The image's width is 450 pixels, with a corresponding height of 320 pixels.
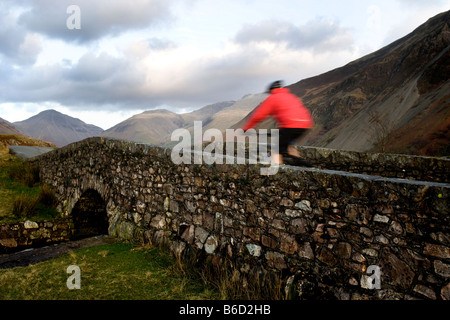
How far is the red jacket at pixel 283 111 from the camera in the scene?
4.72 m

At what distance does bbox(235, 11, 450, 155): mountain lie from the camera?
13430mm

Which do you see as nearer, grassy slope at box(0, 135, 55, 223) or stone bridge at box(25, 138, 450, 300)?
stone bridge at box(25, 138, 450, 300)

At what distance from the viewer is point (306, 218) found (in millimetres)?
3336

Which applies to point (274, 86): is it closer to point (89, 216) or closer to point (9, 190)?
point (89, 216)

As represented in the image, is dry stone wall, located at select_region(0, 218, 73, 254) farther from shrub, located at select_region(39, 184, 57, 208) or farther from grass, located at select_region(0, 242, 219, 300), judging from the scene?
grass, located at select_region(0, 242, 219, 300)

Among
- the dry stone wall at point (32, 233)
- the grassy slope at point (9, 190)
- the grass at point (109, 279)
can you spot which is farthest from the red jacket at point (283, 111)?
the grassy slope at point (9, 190)

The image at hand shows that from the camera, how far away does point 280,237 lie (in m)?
A: 3.57

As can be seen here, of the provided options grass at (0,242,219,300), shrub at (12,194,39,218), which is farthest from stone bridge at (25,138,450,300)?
shrub at (12,194,39,218)

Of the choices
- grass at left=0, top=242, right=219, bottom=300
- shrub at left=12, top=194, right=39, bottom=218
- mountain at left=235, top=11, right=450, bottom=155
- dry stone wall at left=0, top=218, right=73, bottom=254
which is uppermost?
mountain at left=235, top=11, right=450, bottom=155

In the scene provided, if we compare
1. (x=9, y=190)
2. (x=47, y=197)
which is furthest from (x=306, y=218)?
(x=9, y=190)

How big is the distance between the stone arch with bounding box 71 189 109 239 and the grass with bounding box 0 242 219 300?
314cm

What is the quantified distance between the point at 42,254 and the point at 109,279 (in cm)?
223
